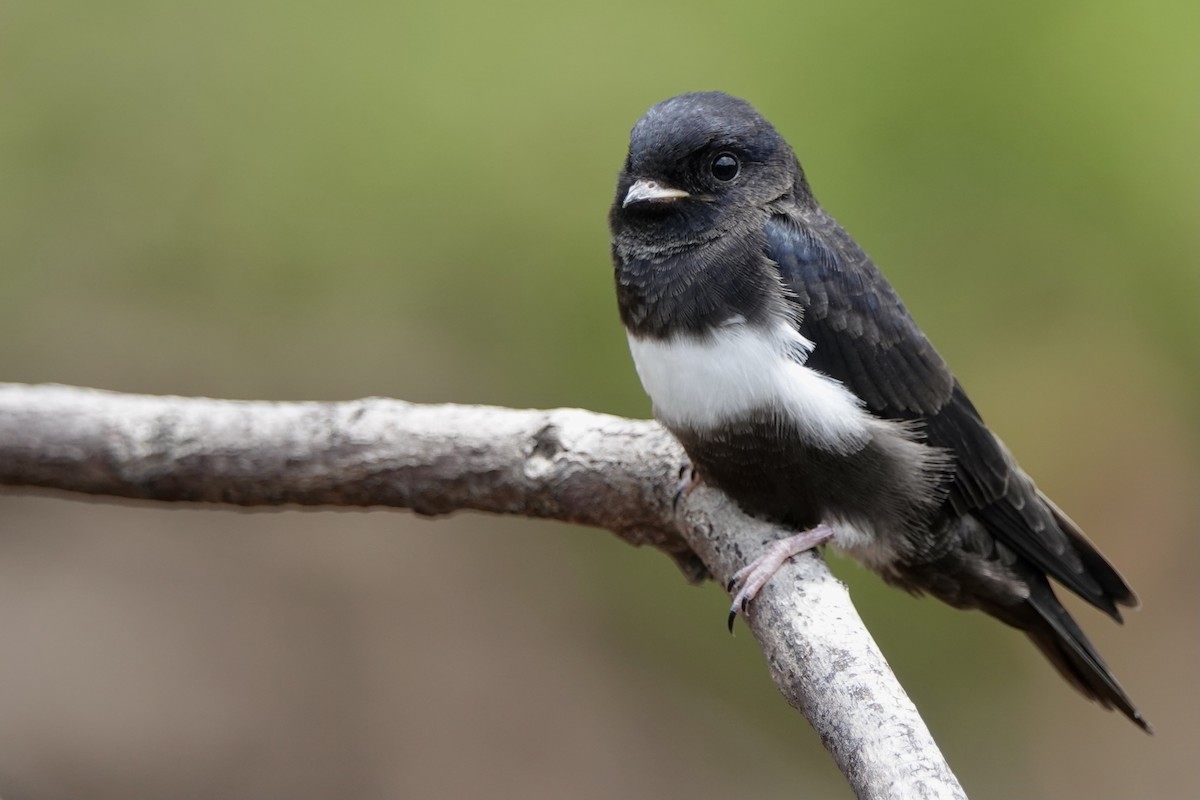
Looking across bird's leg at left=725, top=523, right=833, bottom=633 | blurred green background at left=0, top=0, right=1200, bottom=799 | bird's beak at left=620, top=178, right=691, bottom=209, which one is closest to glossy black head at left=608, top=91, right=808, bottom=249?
bird's beak at left=620, top=178, right=691, bottom=209

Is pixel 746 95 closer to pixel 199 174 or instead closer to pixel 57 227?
pixel 199 174

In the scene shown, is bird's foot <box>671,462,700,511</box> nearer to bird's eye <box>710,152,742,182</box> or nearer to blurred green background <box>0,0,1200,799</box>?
bird's eye <box>710,152,742,182</box>

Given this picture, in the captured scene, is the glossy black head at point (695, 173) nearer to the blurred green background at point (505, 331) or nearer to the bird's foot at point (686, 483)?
the bird's foot at point (686, 483)

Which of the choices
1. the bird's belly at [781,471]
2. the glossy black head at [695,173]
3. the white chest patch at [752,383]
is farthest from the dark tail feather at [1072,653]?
the glossy black head at [695,173]

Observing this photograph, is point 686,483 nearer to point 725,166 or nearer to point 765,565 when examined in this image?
point 765,565

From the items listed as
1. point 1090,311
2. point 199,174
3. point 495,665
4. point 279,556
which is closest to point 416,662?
point 495,665
